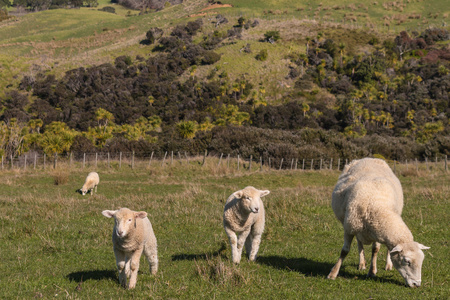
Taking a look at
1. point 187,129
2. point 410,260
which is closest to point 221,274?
Answer: point 410,260

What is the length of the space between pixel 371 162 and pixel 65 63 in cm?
10341

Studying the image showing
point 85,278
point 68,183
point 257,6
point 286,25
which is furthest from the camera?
point 257,6

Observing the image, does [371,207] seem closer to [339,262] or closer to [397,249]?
[397,249]

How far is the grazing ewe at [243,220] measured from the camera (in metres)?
8.10

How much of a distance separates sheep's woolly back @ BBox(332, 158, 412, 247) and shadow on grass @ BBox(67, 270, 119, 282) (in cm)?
Result: 452

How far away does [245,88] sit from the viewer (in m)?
87.0

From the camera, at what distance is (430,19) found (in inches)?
5123

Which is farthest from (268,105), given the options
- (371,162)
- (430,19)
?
(430,19)

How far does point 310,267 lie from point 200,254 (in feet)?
8.48

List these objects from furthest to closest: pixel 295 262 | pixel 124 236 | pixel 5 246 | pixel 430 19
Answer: pixel 430 19, pixel 5 246, pixel 295 262, pixel 124 236

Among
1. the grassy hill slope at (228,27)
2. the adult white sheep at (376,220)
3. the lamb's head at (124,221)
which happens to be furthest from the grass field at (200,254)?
the grassy hill slope at (228,27)

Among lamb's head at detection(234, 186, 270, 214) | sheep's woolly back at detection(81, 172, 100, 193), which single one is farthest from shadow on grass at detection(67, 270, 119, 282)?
sheep's woolly back at detection(81, 172, 100, 193)

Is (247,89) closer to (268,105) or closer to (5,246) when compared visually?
(268,105)

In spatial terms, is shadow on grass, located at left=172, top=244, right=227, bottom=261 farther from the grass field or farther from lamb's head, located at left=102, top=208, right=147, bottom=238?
lamb's head, located at left=102, top=208, right=147, bottom=238
